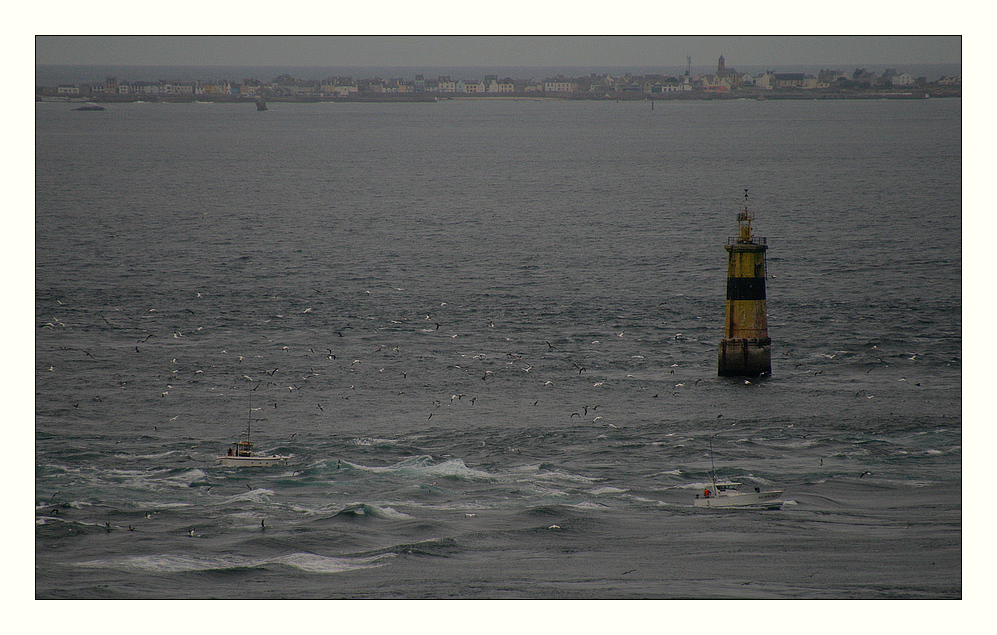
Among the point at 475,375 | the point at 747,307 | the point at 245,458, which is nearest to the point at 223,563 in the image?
the point at 245,458

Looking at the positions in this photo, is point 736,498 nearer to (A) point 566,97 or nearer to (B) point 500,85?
(A) point 566,97

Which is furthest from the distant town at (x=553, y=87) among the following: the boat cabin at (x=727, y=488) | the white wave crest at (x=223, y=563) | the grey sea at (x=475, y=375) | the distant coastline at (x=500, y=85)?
the white wave crest at (x=223, y=563)

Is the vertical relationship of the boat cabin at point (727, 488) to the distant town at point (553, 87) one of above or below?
below

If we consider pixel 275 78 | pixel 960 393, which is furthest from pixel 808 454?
pixel 275 78

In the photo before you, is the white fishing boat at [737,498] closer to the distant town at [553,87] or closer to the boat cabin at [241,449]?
the distant town at [553,87]

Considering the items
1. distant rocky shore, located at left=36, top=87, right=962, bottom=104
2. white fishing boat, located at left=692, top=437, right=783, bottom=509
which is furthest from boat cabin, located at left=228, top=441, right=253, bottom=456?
white fishing boat, located at left=692, top=437, right=783, bottom=509
